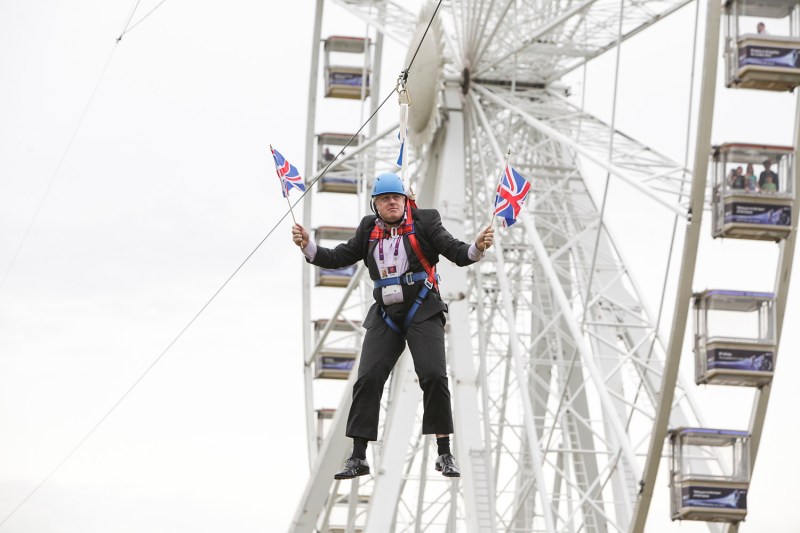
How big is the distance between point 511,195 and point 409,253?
94cm

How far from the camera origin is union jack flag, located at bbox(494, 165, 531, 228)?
14.4 meters

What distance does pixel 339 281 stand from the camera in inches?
1453

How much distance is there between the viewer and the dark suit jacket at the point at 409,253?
14188mm

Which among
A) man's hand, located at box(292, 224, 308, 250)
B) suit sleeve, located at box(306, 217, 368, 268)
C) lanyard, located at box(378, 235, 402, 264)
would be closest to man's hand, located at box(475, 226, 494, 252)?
lanyard, located at box(378, 235, 402, 264)

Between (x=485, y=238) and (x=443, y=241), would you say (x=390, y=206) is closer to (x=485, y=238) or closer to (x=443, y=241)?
(x=443, y=241)

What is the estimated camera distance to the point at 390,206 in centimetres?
1421

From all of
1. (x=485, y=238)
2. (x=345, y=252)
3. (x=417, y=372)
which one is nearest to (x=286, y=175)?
(x=345, y=252)

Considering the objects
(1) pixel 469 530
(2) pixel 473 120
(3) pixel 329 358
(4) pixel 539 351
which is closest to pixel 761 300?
(1) pixel 469 530

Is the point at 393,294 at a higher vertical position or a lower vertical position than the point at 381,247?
lower

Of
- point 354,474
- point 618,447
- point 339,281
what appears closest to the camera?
point 354,474

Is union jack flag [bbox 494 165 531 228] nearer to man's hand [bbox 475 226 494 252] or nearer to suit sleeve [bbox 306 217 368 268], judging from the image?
man's hand [bbox 475 226 494 252]

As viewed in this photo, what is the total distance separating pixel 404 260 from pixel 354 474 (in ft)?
5.39

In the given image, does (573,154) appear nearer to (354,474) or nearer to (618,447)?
(618,447)

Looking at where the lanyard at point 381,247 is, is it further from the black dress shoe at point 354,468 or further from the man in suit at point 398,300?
the black dress shoe at point 354,468
